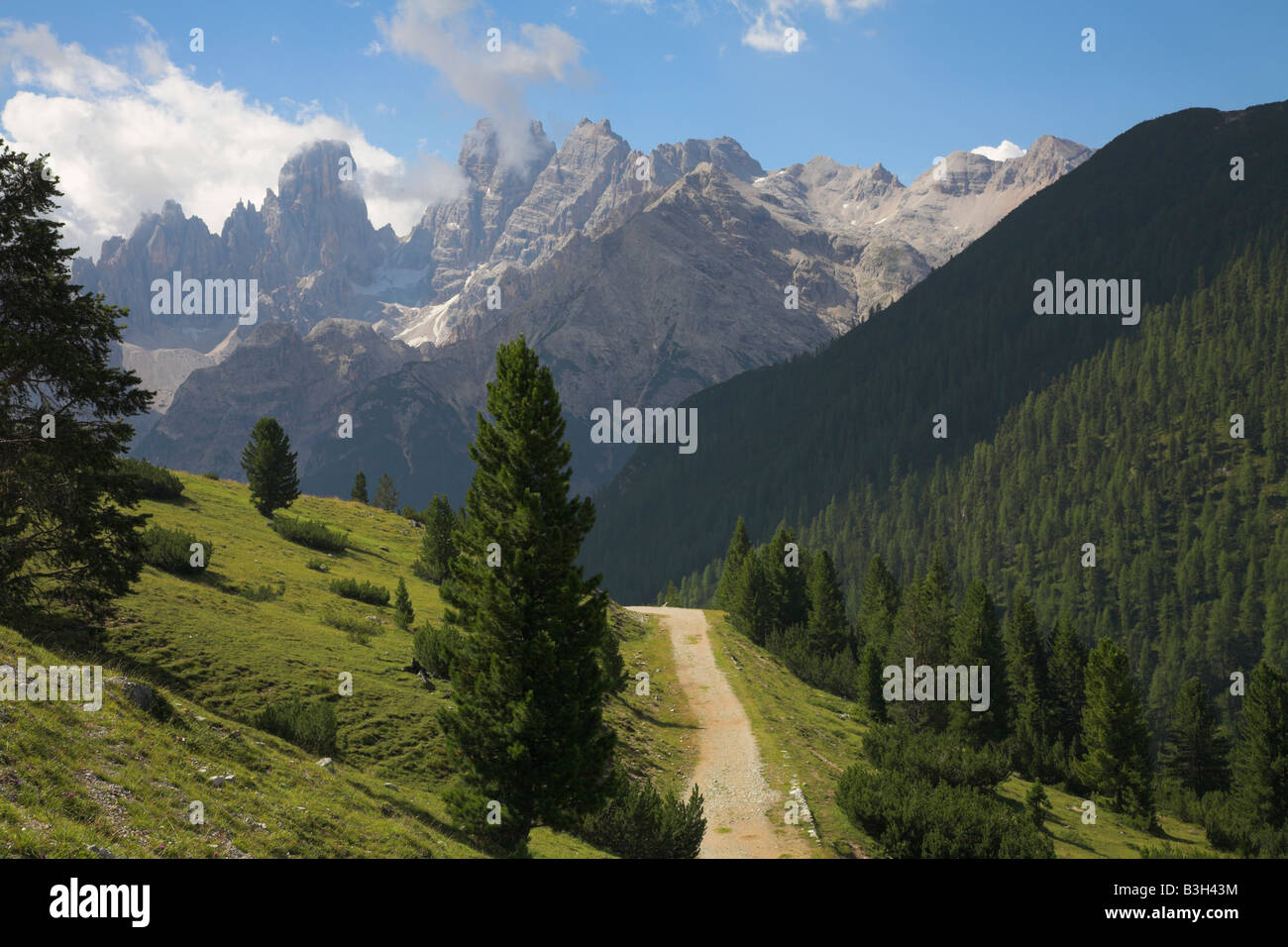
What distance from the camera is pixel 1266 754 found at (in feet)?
182

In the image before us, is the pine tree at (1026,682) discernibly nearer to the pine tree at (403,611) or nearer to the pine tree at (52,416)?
the pine tree at (403,611)

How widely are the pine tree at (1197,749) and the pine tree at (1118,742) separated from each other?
1949 centimetres

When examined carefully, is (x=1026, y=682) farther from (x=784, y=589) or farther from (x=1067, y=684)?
(x=784, y=589)

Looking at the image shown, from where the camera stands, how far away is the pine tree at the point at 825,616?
79.8 m

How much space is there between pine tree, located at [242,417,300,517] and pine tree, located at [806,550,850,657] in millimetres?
54966

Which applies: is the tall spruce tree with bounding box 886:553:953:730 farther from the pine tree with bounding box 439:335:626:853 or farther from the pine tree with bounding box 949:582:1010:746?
the pine tree with bounding box 439:335:626:853

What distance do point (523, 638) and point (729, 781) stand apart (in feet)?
63.8

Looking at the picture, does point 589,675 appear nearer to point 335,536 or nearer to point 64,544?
point 64,544

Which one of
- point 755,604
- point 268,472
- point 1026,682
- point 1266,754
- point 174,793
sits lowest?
point 1266,754

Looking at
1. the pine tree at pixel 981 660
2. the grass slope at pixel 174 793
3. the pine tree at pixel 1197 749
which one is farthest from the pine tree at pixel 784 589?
the grass slope at pixel 174 793
